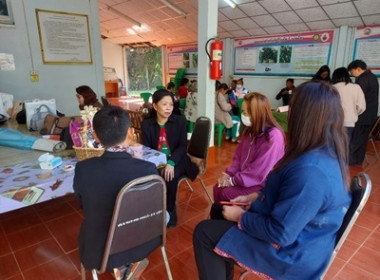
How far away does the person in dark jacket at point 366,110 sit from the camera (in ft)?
10.4

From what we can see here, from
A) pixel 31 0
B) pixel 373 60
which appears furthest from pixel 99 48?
pixel 373 60

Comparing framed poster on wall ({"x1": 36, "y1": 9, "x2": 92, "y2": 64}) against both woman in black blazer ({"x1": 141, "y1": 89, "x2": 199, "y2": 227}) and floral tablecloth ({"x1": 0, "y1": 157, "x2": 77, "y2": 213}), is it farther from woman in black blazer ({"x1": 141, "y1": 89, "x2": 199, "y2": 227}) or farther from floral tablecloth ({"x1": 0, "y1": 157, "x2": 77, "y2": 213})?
floral tablecloth ({"x1": 0, "y1": 157, "x2": 77, "y2": 213})

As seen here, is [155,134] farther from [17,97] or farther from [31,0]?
[31,0]

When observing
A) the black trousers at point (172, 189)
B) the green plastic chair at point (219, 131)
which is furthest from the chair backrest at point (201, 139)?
the green plastic chair at point (219, 131)

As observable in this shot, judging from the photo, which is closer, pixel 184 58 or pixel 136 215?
pixel 136 215

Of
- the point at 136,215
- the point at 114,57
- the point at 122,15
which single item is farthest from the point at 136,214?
the point at 114,57

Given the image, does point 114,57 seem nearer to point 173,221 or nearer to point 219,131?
point 219,131

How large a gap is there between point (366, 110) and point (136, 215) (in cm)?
347

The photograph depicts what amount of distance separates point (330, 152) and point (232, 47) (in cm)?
643

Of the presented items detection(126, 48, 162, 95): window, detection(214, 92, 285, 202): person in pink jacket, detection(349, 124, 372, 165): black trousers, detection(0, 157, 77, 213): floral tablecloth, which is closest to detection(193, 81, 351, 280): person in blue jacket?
detection(214, 92, 285, 202): person in pink jacket

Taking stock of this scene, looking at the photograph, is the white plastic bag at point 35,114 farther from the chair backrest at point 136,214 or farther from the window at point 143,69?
the window at point 143,69

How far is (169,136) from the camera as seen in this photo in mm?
2129

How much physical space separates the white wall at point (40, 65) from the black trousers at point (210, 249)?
358cm

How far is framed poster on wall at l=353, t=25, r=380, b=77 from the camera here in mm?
4543
